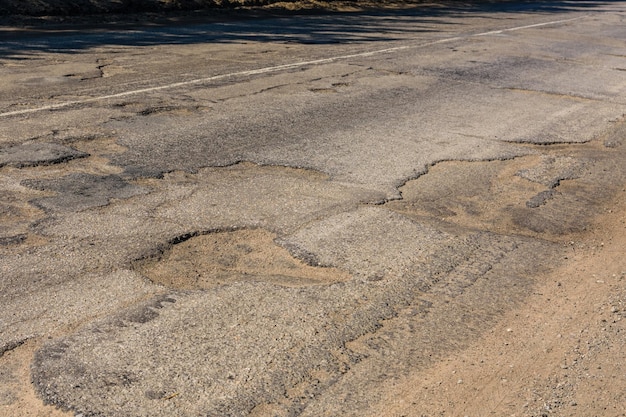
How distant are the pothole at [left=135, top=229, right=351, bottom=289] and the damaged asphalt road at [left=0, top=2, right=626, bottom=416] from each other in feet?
0.05

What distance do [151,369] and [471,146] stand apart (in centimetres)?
483

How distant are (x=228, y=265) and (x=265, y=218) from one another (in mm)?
771

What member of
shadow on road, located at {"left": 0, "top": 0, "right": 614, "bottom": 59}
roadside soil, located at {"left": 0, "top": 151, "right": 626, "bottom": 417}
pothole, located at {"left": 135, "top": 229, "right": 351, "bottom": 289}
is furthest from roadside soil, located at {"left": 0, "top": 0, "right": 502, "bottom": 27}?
roadside soil, located at {"left": 0, "top": 151, "right": 626, "bottom": 417}

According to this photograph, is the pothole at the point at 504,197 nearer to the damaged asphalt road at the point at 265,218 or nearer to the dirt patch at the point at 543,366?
the damaged asphalt road at the point at 265,218

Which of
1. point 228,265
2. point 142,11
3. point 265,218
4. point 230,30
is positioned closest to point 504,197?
point 265,218

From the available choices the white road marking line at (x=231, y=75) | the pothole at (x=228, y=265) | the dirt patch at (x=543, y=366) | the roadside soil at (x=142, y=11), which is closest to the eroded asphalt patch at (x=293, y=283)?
the pothole at (x=228, y=265)

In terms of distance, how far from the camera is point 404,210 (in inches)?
224

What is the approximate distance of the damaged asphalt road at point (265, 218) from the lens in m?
3.51

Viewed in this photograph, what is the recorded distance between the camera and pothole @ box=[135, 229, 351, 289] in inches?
173

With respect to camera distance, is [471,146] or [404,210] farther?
[471,146]

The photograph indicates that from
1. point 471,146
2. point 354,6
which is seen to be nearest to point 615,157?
point 471,146

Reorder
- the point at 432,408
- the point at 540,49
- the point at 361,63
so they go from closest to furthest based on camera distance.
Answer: the point at 432,408 → the point at 361,63 → the point at 540,49

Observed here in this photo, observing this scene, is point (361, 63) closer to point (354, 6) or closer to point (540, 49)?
point (540, 49)

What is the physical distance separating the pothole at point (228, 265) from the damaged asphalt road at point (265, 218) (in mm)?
17
